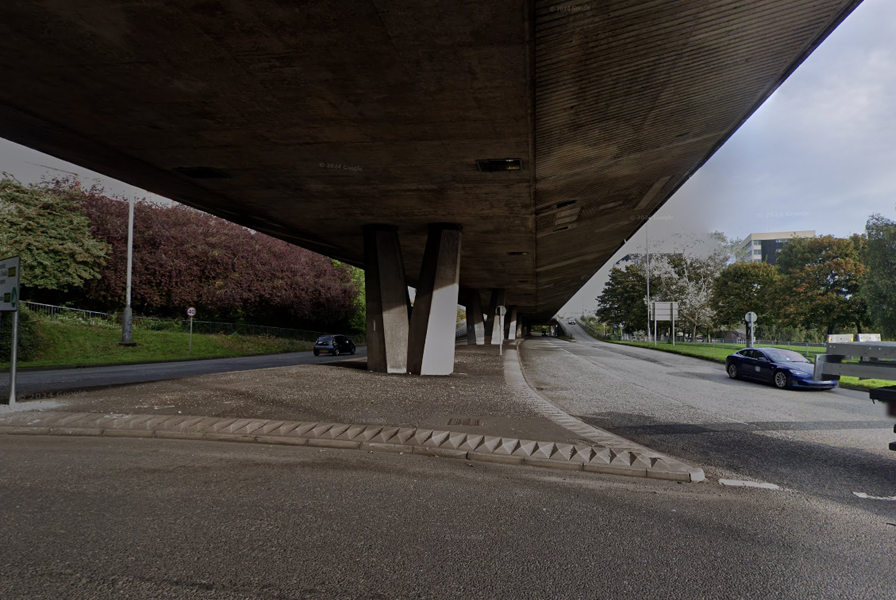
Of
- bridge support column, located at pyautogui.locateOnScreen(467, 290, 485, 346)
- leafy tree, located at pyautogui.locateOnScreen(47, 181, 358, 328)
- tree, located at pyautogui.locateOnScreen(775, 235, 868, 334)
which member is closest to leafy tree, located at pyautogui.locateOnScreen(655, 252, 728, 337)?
tree, located at pyautogui.locateOnScreen(775, 235, 868, 334)

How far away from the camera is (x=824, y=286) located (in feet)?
149

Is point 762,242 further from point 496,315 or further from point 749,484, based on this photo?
point 749,484

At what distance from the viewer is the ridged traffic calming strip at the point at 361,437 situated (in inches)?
237

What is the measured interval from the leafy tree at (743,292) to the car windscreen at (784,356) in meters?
39.1

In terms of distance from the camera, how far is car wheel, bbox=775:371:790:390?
15886mm

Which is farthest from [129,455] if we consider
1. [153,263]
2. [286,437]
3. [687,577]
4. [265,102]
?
[153,263]

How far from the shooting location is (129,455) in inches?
243

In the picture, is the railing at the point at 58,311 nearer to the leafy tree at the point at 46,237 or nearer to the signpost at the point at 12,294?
the leafy tree at the point at 46,237

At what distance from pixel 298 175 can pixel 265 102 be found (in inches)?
156

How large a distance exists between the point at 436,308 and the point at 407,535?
13657mm

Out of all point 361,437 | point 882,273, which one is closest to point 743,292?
point 882,273

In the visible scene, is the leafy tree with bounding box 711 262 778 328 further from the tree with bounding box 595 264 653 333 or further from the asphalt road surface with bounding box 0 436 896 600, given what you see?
the asphalt road surface with bounding box 0 436 896 600

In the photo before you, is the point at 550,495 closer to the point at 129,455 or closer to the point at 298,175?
the point at 129,455

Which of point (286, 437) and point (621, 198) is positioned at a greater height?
point (621, 198)
